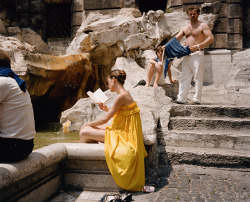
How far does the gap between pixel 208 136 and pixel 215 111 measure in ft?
2.89

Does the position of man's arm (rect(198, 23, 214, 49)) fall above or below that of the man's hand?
above

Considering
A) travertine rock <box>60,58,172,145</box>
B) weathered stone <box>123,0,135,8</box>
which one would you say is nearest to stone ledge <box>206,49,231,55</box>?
travertine rock <box>60,58,172,145</box>

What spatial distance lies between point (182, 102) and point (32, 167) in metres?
3.95

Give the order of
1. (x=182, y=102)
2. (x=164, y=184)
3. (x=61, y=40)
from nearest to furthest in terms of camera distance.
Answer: (x=164, y=184)
(x=182, y=102)
(x=61, y=40)

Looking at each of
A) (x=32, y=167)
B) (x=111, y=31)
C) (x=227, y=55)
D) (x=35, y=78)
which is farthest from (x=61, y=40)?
(x=32, y=167)

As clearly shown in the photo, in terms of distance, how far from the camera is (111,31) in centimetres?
945

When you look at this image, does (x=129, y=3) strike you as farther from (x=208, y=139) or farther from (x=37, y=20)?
(x=208, y=139)

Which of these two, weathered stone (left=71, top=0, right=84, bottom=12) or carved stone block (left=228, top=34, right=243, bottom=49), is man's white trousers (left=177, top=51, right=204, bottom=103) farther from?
weathered stone (left=71, top=0, right=84, bottom=12)

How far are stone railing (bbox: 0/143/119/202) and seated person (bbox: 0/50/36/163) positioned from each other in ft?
0.42

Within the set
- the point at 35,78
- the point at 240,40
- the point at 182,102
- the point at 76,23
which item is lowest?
the point at 182,102

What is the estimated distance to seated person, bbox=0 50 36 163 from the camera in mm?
2371

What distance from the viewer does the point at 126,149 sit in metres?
3.23

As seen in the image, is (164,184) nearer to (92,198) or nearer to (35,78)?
(92,198)

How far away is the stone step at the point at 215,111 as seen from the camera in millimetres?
5102
